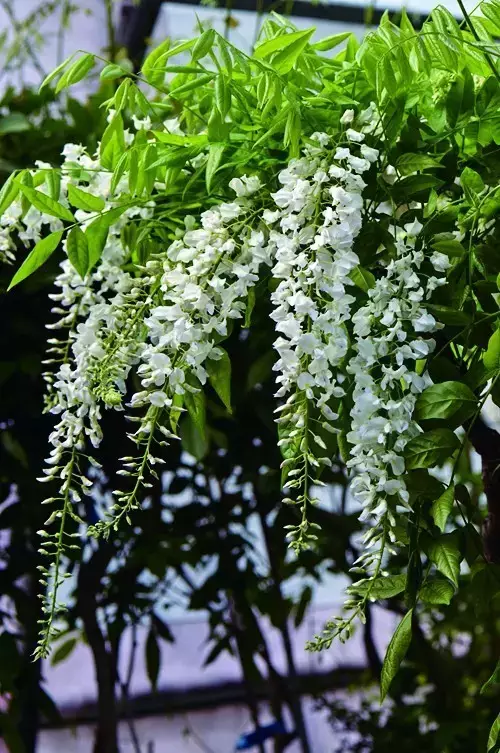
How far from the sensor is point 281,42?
0.63 metres

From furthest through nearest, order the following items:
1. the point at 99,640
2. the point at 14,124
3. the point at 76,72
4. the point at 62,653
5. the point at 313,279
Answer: the point at 62,653, the point at 99,640, the point at 14,124, the point at 76,72, the point at 313,279

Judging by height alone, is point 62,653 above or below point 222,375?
below

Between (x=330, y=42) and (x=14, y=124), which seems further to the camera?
(x=14, y=124)

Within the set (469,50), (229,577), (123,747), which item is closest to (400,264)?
(469,50)

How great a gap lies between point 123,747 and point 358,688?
550 mm

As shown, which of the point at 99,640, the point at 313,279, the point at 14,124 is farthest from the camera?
the point at 99,640

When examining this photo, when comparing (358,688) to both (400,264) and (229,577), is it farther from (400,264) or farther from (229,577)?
(400,264)

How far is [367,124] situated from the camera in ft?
2.16

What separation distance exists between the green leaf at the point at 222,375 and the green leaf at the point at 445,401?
14cm

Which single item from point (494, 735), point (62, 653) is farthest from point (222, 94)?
point (62, 653)

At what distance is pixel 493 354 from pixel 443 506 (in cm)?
11

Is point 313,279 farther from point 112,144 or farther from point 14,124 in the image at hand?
point 14,124

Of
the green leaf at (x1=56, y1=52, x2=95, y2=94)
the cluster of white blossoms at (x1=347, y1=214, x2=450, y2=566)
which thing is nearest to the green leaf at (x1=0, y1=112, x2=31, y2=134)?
the green leaf at (x1=56, y1=52, x2=95, y2=94)

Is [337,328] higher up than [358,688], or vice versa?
[337,328]
